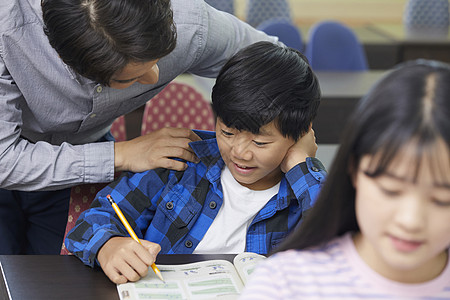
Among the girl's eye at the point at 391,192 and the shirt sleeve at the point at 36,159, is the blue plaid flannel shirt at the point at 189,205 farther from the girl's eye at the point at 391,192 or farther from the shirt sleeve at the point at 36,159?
the girl's eye at the point at 391,192

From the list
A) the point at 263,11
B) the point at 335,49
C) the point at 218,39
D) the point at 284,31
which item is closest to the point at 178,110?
the point at 218,39

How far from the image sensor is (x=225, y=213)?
1380 mm

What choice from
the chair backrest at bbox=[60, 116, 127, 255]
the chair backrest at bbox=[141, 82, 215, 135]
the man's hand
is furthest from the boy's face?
the chair backrest at bbox=[141, 82, 215, 135]

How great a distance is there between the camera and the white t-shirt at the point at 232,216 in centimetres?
134

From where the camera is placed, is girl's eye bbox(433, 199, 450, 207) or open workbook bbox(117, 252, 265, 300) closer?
girl's eye bbox(433, 199, 450, 207)

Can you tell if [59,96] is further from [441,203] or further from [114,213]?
[441,203]

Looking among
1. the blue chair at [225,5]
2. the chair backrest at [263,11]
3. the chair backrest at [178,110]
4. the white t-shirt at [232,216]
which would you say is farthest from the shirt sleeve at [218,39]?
the chair backrest at [263,11]

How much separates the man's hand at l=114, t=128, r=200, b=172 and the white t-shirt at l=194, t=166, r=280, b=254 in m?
0.11

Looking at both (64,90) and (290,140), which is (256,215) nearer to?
(290,140)

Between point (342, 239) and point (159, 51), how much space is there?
57 cm

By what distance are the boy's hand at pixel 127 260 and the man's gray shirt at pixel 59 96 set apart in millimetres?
340

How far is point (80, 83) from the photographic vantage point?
1420mm

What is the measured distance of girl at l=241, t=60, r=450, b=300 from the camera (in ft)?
2.10

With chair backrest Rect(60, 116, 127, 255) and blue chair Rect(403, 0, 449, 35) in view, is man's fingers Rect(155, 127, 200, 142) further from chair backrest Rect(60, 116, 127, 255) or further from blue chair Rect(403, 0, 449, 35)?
blue chair Rect(403, 0, 449, 35)
